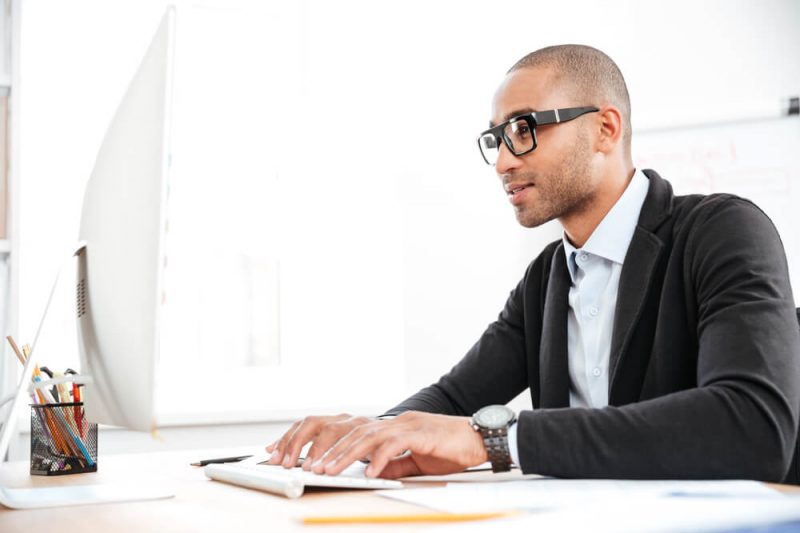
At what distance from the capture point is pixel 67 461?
1.31 meters

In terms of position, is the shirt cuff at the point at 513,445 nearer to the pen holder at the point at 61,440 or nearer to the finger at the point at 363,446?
the finger at the point at 363,446

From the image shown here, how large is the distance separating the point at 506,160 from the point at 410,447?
72cm

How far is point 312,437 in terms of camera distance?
1150 millimetres

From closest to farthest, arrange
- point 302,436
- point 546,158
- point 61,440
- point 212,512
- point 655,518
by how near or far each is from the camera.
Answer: point 655,518 → point 212,512 → point 302,436 → point 61,440 → point 546,158

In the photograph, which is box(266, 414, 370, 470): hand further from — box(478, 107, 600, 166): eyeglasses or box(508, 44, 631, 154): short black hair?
box(508, 44, 631, 154): short black hair

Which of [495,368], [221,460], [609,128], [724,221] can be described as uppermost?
[609,128]

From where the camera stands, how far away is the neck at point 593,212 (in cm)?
164

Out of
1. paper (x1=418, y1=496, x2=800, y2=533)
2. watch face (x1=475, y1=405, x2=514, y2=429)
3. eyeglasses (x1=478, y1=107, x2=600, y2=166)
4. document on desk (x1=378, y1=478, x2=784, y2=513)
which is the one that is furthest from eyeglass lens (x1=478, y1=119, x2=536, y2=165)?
paper (x1=418, y1=496, x2=800, y2=533)

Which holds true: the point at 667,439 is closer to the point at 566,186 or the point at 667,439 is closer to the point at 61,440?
the point at 566,186

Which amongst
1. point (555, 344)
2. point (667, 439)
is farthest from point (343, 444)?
point (555, 344)

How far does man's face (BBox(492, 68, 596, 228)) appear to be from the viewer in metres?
1.60

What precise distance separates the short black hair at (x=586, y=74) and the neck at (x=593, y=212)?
0.09 m

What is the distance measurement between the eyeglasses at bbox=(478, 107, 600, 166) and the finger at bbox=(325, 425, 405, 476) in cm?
70

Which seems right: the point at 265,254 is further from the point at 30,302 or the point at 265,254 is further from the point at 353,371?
the point at 30,302
